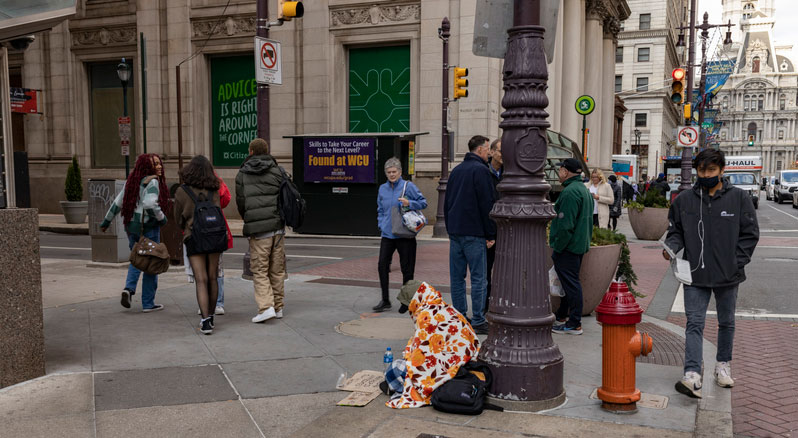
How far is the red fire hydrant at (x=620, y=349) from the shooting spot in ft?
14.7

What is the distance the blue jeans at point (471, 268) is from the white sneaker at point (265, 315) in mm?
2011

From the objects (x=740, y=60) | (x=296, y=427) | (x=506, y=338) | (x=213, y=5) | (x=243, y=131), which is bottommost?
(x=296, y=427)

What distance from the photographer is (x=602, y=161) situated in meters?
40.5

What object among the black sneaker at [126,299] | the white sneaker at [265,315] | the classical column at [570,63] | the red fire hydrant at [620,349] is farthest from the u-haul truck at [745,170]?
the black sneaker at [126,299]

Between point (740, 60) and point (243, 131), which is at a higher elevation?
point (740, 60)

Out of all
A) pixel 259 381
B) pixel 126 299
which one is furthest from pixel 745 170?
pixel 259 381

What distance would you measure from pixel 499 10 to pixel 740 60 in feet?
612

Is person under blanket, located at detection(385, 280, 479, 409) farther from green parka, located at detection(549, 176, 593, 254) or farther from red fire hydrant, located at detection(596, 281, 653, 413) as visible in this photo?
green parka, located at detection(549, 176, 593, 254)

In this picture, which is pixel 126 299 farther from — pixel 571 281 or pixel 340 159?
pixel 340 159

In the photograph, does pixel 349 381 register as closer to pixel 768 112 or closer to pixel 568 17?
pixel 568 17

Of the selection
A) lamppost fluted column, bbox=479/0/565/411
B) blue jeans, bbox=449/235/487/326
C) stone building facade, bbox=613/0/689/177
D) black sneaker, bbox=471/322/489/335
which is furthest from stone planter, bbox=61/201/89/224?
stone building facade, bbox=613/0/689/177

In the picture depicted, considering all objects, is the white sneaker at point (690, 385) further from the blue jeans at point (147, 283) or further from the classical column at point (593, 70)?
the classical column at point (593, 70)

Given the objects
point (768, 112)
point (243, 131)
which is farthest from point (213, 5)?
point (768, 112)

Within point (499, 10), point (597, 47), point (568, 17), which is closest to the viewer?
point (499, 10)
